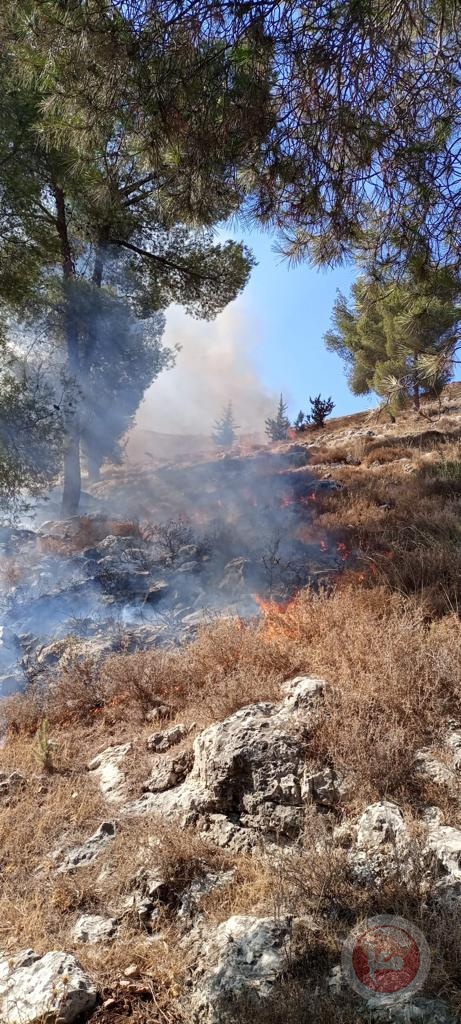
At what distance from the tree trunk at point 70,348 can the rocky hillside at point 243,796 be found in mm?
5256

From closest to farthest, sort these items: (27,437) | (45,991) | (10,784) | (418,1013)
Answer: (418,1013) < (45,991) < (10,784) < (27,437)

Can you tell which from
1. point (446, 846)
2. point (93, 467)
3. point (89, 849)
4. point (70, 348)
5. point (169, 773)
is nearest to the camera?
point (446, 846)

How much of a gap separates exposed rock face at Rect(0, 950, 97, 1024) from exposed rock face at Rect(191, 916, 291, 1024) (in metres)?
0.39

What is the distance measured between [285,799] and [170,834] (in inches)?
22.8

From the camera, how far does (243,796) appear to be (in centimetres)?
281

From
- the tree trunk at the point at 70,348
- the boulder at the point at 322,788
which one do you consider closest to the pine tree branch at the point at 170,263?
the tree trunk at the point at 70,348

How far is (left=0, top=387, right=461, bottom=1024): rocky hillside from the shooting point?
1822mm

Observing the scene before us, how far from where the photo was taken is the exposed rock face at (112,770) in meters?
3.31

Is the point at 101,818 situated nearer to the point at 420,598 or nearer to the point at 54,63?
the point at 420,598

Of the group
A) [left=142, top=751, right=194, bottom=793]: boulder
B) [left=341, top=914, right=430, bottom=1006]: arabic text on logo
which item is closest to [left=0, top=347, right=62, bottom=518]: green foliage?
[left=142, top=751, right=194, bottom=793]: boulder

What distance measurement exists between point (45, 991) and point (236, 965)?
0.66m

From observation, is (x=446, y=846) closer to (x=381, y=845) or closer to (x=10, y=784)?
(x=381, y=845)

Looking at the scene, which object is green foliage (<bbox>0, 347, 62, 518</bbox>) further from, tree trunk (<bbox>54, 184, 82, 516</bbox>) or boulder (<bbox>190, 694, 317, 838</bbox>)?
boulder (<bbox>190, 694, 317, 838</bbox>)

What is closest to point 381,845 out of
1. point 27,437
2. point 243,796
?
point 243,796
